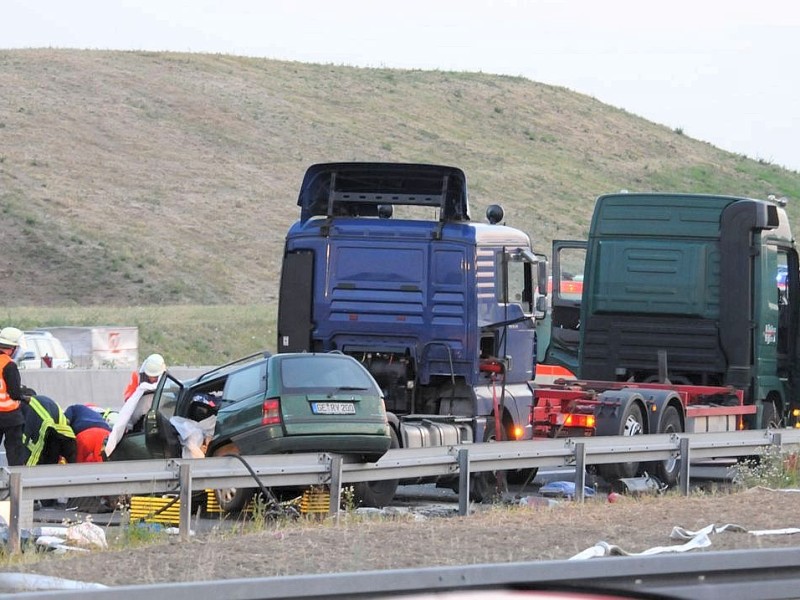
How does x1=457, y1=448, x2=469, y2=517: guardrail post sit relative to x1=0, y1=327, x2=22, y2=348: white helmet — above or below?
below

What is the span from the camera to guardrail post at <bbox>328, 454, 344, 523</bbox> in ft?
42.9

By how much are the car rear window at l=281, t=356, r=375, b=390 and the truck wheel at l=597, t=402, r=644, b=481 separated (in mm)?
3512

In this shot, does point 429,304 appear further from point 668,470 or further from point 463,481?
point 463,481

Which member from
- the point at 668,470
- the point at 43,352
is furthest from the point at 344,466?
the point at 43,352

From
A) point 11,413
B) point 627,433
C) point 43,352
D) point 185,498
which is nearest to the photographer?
point 185,498

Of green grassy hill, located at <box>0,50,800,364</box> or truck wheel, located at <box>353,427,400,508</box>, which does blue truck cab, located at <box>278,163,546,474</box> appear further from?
green grassy hill, located at <box>0,50,800,364</box>

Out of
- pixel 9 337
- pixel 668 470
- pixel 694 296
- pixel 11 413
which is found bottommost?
pixel 668 470

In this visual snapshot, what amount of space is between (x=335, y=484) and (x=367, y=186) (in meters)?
5.83

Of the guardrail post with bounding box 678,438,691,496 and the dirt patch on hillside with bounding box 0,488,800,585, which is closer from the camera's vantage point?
the dirt patch on hillside with bounding box 0,488,800,585

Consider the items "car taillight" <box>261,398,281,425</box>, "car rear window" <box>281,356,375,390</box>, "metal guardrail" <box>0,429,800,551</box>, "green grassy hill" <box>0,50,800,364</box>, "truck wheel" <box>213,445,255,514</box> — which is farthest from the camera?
"green grassy hill" <box>0,50,800,364</box>

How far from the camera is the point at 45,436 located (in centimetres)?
1511

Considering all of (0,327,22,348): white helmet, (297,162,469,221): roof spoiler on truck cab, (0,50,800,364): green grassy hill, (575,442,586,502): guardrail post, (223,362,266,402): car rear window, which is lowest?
(575,442,586,502): guardrail post

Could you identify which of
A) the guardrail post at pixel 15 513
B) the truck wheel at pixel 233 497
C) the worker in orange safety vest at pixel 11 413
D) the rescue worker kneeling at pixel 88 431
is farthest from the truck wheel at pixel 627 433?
the guardrail post at pixel 15 513

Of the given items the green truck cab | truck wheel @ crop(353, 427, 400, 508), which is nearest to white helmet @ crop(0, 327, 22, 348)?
truck wheel @ crop(353, 427, 400, 508)
